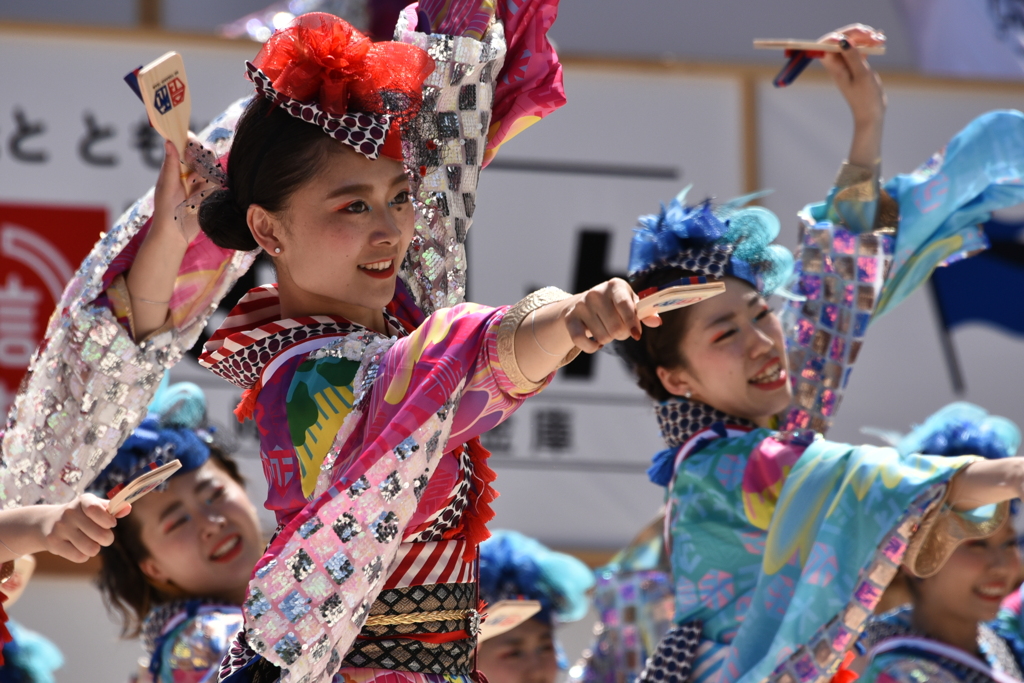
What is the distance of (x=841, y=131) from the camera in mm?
4410

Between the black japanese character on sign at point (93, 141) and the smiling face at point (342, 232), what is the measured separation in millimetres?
2539

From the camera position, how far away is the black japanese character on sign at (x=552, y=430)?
4051 millimetres

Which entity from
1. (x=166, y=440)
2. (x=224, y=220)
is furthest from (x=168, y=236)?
(x=166, y=440)

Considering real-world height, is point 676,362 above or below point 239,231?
below

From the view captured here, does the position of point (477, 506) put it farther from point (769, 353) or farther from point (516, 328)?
point (769, 353)

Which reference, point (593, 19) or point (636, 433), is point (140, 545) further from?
point (593, 19)

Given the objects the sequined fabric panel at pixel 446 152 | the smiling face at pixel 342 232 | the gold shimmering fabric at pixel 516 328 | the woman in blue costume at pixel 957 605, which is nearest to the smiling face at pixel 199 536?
the sequined fabric panel at pixel 446 152

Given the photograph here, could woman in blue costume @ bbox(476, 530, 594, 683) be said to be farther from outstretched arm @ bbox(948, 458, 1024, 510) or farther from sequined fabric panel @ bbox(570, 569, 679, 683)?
outstretched arm @ bbox(948, 458, 1024, 510)

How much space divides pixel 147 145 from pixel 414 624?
9.21 ft

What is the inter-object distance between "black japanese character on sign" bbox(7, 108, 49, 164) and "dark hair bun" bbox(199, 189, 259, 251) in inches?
97.1

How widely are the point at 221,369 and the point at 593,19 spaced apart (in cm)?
334

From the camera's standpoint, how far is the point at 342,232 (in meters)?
1.57

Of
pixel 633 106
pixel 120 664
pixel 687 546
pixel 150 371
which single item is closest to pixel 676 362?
pixel 687 546

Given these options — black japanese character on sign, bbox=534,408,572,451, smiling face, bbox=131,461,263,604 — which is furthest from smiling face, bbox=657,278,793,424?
black japanese character on sign, bbox=534,408,572,451
